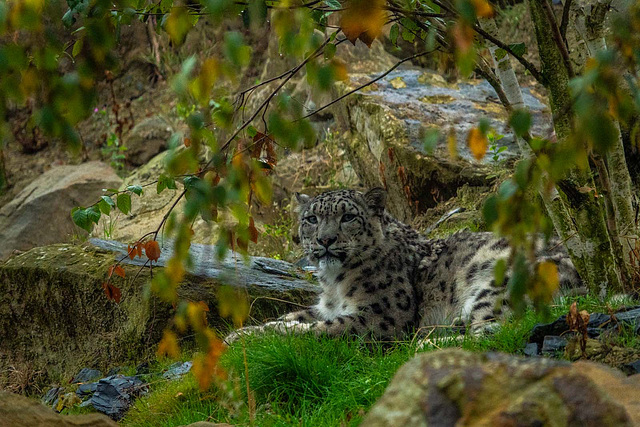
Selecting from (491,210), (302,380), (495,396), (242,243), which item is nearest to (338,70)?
(491,210)

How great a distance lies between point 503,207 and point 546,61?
3.21 m

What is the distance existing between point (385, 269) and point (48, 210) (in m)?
8.96

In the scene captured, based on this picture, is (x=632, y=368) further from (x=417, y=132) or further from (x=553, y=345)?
(x=417, y=132)

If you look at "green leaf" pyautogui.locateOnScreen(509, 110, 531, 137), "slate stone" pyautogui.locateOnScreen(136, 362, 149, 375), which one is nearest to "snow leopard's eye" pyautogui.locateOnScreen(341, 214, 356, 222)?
"slate stone" pyautogui.locateOnScreen(136, 362, 149, 375)

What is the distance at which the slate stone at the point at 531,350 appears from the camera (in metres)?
4.57

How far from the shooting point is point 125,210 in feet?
12.0

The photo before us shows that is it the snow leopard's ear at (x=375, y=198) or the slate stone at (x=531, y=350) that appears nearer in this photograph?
the slate stone at (x=531, y=350)

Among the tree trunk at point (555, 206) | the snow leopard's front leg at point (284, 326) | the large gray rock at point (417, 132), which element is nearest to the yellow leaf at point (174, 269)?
the snow leopard's front leg at point (284, 326)

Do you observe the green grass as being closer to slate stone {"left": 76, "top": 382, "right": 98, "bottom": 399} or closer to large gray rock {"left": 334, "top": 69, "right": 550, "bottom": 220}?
slate stone {"left": 76, "top": 382, "right": 98, "bottom": 399}

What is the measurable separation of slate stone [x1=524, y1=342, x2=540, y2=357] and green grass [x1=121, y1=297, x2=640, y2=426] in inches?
5.6

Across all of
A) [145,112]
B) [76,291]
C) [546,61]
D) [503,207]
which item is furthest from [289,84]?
[503,207]

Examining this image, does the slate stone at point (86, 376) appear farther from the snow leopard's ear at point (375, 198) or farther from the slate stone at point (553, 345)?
the slate stone at point (553, 345)

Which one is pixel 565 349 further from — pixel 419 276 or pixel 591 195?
pixel 419 276

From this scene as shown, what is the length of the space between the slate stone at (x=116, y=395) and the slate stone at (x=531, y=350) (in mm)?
2827
